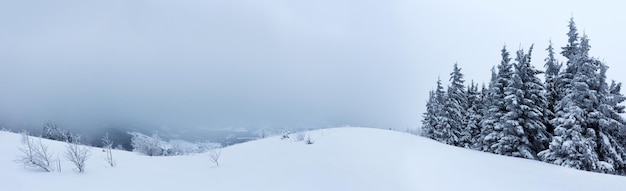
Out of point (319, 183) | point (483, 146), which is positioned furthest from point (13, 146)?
point (483, 146)

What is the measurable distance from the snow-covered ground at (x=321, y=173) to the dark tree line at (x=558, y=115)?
7466mm

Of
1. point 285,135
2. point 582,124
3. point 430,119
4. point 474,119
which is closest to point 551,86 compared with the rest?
point 582,124

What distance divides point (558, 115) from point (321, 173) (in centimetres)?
1722

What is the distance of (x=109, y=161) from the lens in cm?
980

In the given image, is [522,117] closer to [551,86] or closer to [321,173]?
[551,86]

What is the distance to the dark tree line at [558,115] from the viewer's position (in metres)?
15.2

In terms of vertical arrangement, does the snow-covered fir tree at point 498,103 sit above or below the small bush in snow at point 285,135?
above

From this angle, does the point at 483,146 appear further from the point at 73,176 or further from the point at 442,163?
the point at 73,176

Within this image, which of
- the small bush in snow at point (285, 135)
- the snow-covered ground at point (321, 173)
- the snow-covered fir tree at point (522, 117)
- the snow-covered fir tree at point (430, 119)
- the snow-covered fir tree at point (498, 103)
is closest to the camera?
the snow-covered ground at point (321, 173)

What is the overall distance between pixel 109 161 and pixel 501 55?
958 inches

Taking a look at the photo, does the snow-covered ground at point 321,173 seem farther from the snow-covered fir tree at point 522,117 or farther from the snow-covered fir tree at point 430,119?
the snow-covered fir tree at point 430,119

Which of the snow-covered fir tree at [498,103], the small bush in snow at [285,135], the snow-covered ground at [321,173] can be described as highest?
the snow-covered fir tree at [498,103]

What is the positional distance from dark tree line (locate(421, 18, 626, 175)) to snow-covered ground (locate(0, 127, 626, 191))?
24.5ft

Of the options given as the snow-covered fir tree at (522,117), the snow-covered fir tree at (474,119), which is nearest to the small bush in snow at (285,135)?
the snow-covered fir tree at (522,117)
